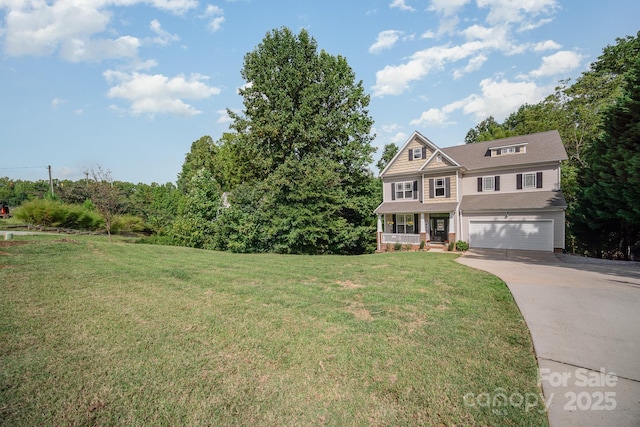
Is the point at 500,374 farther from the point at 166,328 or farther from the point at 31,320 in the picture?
the point at 31,320

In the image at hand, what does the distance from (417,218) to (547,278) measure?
1318 cm

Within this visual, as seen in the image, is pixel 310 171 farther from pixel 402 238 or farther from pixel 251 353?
pixel 251 353

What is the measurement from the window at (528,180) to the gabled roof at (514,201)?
1.52ft

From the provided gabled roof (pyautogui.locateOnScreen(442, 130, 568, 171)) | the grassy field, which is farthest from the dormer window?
the grassy field

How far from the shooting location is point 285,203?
19.3m

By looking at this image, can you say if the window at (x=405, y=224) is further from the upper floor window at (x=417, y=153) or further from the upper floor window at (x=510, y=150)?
the upper floor window at (x=510, y=150)

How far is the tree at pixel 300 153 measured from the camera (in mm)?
18594

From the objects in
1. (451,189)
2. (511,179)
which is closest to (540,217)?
(511,179)

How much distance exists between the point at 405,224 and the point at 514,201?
705cm

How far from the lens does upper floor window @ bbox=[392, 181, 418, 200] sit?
70.0 feet

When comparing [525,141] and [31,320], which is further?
[525,141]

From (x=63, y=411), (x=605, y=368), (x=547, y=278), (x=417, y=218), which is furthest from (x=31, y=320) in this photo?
(x=417, y=218)

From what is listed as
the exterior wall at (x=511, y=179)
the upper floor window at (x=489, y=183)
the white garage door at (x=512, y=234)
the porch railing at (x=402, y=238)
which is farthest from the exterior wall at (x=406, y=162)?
the white garage door at (x=512, y=234)

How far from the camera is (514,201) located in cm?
1777
